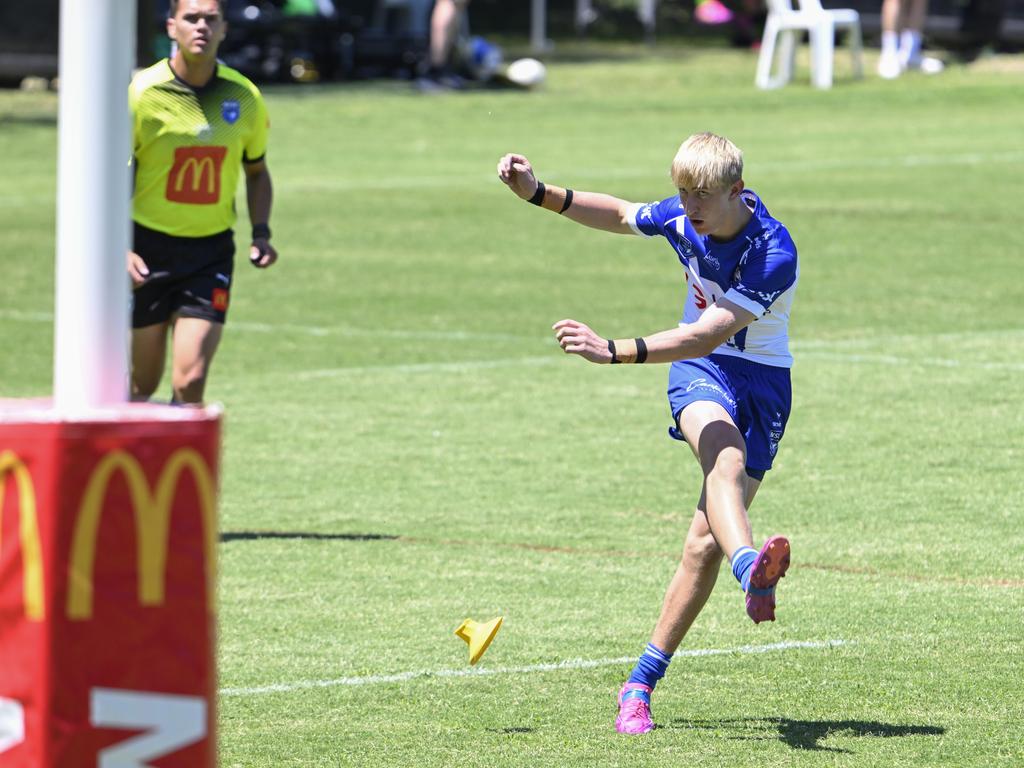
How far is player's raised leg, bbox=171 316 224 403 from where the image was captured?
9.27 metres

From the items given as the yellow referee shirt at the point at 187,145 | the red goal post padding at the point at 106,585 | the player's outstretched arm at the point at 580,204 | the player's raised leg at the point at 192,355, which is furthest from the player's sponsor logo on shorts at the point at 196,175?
the red goal post padding at the point at 106,585

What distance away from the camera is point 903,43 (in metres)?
33.2

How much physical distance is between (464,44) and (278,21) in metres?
3.43

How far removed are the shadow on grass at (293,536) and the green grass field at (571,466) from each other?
0.09 feet

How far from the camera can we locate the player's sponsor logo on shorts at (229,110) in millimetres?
9438

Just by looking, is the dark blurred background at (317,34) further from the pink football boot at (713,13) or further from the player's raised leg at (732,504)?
the player's raised leg at (732,504)

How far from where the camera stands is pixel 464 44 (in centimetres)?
3303

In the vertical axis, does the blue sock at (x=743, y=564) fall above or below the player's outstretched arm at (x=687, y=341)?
below

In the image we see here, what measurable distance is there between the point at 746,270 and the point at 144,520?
3481mm

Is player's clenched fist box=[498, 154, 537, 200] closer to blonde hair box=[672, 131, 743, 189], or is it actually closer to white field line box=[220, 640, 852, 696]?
blonde hair box=[672, 131, 743, 189]

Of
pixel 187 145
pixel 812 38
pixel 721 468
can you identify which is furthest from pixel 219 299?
pixel 812 38

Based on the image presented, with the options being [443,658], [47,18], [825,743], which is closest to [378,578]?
[443,658]

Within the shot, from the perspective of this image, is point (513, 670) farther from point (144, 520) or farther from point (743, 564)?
point (144, 520)

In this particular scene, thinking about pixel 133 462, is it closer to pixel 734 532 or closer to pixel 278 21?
pixel 734 532
